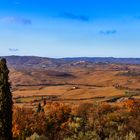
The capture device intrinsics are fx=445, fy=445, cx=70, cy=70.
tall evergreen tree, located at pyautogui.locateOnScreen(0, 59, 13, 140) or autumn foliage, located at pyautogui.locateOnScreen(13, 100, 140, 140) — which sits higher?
tall evergreen tree, located at pyautogui.locateOnScreen(0, 59, 13, 140)

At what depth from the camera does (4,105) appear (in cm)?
4759

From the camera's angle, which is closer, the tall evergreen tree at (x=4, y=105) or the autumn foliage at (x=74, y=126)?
the tall evergreen tree at (x=4, y=105)

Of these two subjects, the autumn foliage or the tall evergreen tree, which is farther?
the autumn foliage

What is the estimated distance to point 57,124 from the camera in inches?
3152

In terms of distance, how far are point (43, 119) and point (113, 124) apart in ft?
48.1

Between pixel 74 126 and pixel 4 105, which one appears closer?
pixel 4 105

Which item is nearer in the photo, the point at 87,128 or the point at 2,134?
the point at 2,134

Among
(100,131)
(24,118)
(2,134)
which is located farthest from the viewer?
(24,118)

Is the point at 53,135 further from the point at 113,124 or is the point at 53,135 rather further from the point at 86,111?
the point at 86,111

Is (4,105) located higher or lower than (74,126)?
higher

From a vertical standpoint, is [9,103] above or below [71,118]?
above

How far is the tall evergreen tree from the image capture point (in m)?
47.4

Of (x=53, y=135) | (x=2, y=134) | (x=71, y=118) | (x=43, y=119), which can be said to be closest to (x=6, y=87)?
(x=2, y=134)

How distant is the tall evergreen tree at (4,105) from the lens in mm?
47406
